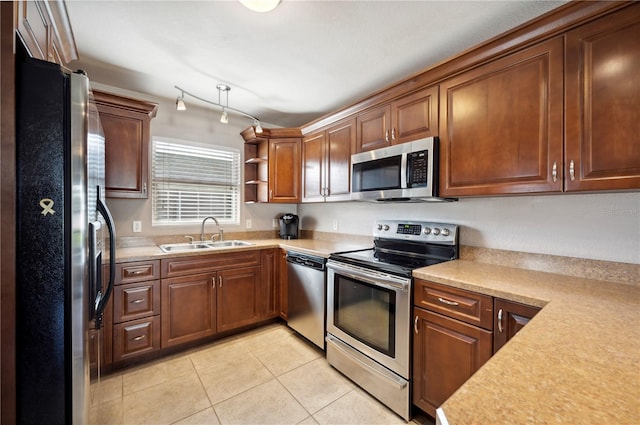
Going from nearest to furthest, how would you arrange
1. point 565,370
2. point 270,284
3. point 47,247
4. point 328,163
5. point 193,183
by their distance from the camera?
point 565,370 < point 47,247 < point 328,163 < point 270,284 < point 193,183

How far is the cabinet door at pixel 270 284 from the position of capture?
284 cm

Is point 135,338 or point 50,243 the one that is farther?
point 135,338

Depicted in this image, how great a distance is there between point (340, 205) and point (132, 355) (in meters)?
2.32

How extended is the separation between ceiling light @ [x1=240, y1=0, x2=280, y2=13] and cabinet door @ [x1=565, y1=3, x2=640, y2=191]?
148 centimetres

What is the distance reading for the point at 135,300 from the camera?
2172 millimetres

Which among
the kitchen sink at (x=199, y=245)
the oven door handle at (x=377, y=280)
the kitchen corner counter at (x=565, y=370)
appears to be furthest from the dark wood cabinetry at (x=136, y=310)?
the kitchen corner counter at (x=565, y=370)

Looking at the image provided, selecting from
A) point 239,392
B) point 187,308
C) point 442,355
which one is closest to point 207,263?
point 187,308

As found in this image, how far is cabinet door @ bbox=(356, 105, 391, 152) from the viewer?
218cm

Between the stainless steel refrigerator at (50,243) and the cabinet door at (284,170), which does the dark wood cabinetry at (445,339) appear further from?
the cabinet door at (284,170)

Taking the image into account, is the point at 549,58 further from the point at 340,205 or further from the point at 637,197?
the point at 340,205

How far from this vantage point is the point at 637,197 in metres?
1.39

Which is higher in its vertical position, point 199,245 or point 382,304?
point 199,245

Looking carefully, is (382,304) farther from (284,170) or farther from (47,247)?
(284,170)

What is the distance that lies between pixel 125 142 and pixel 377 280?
2.38 meters
